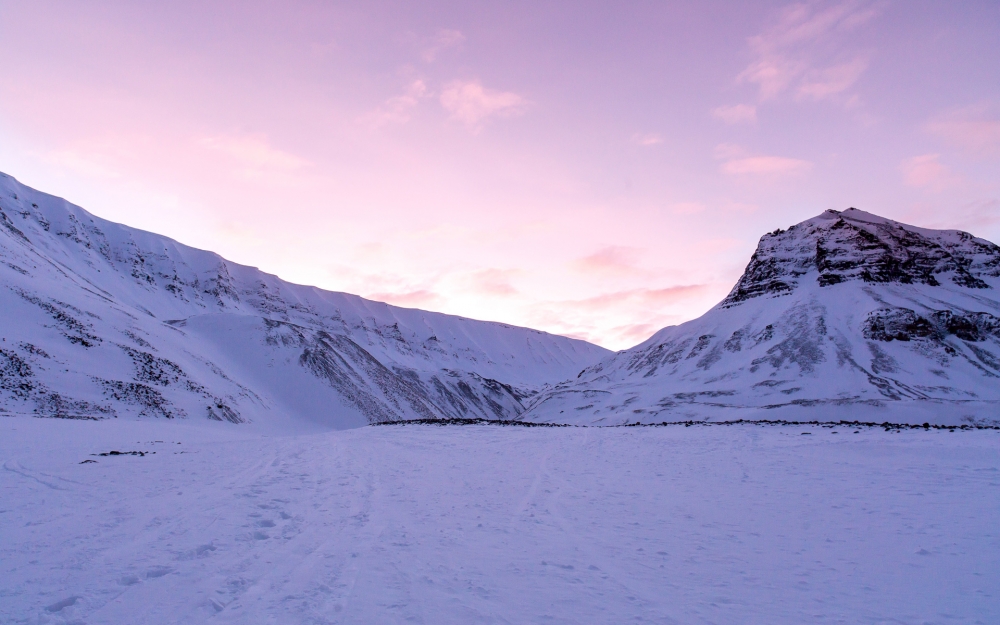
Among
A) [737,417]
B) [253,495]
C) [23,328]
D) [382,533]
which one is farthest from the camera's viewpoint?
[737,417]

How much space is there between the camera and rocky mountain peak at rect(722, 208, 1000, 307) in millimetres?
77375

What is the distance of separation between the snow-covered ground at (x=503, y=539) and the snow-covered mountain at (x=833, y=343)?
31.1 m

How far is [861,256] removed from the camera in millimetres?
80750

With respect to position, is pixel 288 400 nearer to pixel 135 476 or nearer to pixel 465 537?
pixel 135 476

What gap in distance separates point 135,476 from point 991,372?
72.9m

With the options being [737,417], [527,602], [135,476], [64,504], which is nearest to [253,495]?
[64,504]

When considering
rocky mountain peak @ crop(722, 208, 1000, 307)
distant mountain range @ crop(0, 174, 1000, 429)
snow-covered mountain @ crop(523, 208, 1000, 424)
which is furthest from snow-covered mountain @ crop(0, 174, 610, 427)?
rocky mountain peak @ crop(722, 208, 1000, 307)

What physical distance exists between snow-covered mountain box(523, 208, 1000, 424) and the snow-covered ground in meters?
31.1

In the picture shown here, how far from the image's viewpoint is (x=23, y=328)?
33.5m

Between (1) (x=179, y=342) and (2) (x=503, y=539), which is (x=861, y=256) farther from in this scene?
(1) (x=179, y=342)

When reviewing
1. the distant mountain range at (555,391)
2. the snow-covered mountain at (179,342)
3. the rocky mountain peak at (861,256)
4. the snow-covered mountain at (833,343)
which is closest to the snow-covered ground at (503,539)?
the snow-covered mountain at (179,342)

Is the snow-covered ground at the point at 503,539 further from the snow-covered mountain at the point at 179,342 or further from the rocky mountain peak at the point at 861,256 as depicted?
the rocky mountain peak at the point at 861,256

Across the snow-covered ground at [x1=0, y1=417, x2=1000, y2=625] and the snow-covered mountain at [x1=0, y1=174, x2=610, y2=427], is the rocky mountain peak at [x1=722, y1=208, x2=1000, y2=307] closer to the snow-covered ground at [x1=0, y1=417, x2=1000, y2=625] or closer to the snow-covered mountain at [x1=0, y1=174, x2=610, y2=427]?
the snow-covered mountain at [x1=0, y1=174, x2=610, y2=427]

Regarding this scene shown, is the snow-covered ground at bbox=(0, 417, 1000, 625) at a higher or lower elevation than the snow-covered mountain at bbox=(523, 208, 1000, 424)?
lower
